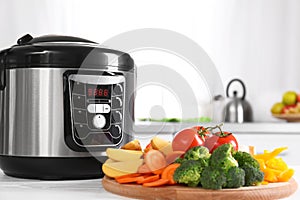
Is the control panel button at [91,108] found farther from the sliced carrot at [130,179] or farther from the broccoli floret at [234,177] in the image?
the broccoli floret at [234,177]

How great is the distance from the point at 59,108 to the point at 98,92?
0.27ft

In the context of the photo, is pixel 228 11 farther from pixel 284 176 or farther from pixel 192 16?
pixel 284 176

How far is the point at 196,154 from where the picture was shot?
0.82 metres

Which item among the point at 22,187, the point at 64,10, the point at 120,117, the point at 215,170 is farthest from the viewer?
the point at 64,10

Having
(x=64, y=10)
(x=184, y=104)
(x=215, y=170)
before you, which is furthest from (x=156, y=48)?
(x=64, y=10)

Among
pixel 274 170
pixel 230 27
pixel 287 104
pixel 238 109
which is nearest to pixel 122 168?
pixel 274 170

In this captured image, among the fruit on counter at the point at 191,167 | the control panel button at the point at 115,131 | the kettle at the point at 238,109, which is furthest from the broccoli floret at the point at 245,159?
the kettle at the point at 238,109

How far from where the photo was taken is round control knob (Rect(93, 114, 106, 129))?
38.9 inches

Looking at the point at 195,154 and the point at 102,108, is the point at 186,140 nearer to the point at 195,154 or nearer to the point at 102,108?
the point at 195,154

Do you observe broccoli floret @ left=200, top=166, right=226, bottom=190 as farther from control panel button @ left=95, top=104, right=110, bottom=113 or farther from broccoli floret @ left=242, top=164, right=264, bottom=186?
control panel button @ left=95, top=104, right=110, bottom=113

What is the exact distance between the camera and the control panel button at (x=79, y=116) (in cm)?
97

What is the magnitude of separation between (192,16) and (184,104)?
9.04 feet

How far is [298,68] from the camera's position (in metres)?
3.54

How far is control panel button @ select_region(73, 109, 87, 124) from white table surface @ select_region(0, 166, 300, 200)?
118 mm
